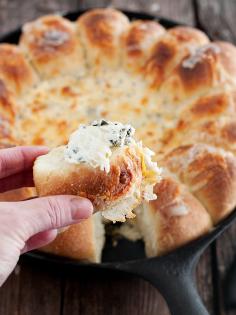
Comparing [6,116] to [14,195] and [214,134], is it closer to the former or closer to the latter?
[14,195]

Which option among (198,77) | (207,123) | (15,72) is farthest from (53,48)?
(207,123)

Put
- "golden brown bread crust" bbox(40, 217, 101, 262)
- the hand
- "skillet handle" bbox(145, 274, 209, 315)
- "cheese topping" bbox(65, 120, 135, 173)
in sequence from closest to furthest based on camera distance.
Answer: the hand < "cheese topping" bbox(65, 120, 135, 173) < "skillet handle" bbox(145, 274, 209, 315) < "golden brown bread crust" bbox(40, 217, 101, 262)

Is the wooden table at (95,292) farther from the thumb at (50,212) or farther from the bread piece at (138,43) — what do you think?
the bread piece at (138,43)

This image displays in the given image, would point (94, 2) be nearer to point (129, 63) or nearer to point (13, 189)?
point (129, 63)

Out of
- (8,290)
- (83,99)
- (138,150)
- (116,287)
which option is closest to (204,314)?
(116,287)

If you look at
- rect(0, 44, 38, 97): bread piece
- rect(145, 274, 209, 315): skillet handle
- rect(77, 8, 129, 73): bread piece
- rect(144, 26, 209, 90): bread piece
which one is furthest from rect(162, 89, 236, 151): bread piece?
rect(0, 44, 38, 97): bread piece

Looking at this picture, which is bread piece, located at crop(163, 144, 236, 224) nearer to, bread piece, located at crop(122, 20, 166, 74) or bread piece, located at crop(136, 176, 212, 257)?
bread piece, located at crop(136, 176, 212, 257)
